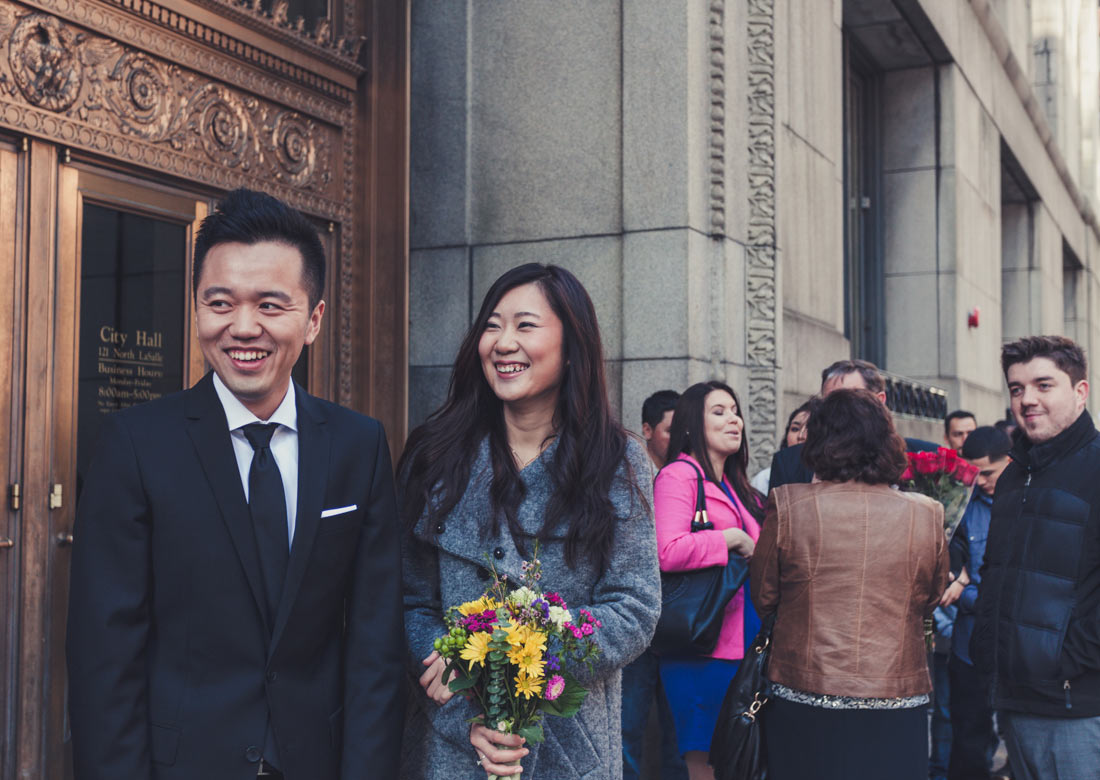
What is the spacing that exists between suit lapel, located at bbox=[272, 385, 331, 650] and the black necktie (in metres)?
0.03

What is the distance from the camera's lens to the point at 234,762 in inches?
97.3

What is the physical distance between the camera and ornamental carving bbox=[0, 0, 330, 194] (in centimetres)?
451

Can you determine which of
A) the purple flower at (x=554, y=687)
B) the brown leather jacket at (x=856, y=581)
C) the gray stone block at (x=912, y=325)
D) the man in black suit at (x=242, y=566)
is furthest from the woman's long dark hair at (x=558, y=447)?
the gray stone block at (x=912, y=325)

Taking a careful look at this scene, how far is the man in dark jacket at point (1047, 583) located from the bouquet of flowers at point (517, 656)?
240 centimetres

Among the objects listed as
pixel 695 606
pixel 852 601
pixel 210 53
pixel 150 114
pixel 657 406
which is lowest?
pixel 695 606

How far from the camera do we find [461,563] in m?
2.99

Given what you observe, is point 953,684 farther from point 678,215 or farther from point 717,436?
point 678,215

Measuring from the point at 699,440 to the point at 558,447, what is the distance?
2.33 metres

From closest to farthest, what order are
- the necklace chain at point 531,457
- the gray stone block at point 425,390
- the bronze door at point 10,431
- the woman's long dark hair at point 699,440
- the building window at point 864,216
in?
the necklace chain at point 531,457 → the bronze door at point 10,431 → the woman's long dark hair at point 699,440 → the gray stone block at point 425,390 → the building window at point 864,216

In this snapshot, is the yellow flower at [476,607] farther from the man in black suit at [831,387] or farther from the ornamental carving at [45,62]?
the man in black suit at [831,387]

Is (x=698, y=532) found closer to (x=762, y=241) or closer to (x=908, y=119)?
(x=762, y=241)

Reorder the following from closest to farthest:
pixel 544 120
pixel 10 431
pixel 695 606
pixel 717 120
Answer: pixel 10 431 → pixel 695 606 → pixel 717 120 → pixel 544 120

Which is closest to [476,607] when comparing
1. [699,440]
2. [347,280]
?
[699,440]

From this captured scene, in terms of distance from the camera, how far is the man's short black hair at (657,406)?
6172 mm
